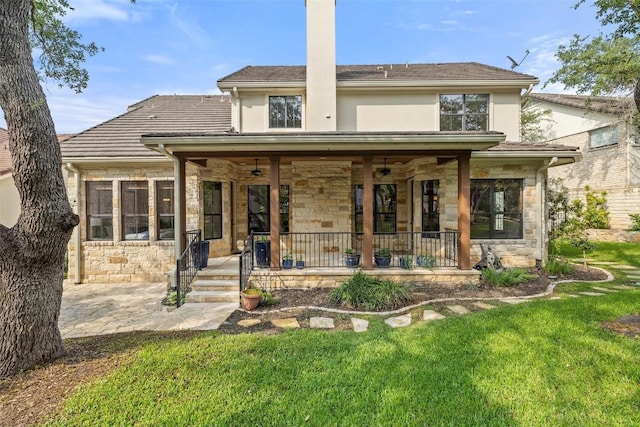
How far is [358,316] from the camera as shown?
5.10 metres

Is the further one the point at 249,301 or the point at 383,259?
Answer: the point at 383,259

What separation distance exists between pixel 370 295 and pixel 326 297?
0.96 metres

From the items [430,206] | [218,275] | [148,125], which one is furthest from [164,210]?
[430,206]

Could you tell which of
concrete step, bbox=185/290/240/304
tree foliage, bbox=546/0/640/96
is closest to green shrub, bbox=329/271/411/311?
concrete step, bbox=185/290/240/304

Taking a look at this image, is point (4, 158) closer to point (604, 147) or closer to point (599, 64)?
point (599, 64)

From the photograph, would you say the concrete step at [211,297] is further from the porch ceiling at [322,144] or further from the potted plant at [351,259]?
the porch ceiling at [322,144]

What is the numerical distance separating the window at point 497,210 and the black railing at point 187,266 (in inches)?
291

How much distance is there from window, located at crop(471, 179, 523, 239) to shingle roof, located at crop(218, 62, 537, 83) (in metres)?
3.20

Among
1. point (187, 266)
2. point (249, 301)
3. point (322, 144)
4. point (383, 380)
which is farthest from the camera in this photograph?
point (187, 266)

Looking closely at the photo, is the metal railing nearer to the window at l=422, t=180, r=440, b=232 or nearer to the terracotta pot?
the window at l=422, t=180, r=440, b=232

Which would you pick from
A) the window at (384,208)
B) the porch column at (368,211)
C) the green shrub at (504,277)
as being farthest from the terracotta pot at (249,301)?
the window at (384,208)

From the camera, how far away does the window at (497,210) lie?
8234mm

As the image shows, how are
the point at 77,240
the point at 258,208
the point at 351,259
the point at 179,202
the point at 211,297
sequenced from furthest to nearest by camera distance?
the point at 258,208 < the point at 77,240 < the point at 351,259 < the point at 179,202 < the point at 211,297

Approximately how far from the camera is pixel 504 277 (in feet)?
22.0
